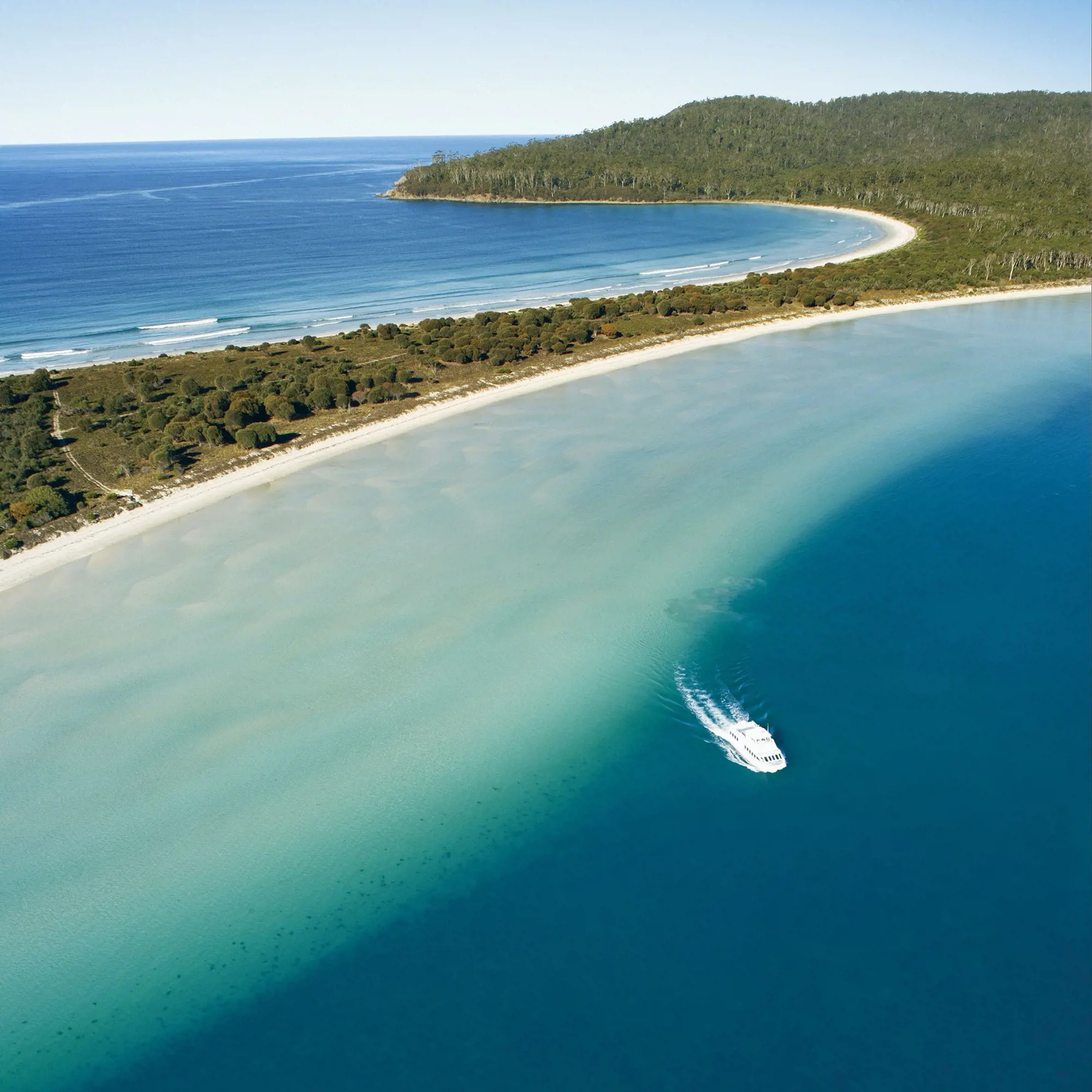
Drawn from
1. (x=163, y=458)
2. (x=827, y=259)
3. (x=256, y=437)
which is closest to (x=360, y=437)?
(x=256, y=437)

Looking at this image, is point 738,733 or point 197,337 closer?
point 738,733

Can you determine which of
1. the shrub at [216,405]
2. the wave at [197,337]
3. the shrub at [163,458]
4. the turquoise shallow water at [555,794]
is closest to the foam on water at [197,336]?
the wave at [197,337]

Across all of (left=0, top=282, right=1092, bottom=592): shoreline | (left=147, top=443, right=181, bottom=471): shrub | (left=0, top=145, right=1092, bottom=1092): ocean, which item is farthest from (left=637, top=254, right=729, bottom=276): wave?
(left=147, top=443, right=181, bottom=471): shrub

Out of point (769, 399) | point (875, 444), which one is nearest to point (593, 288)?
point (769, 399)

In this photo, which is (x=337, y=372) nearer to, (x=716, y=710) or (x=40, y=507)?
(x=40, y=507)

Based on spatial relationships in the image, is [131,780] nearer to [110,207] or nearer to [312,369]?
[312,369]

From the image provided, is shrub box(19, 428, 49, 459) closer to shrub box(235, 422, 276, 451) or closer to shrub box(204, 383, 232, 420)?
shrub box(204, 383, 232, 420)

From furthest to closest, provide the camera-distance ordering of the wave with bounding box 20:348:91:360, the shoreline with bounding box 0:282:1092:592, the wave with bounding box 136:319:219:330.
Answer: the wave with bounding box 136:319:219:330, the wave with bounding box 20:348:91:360, the shoreline with bounding box 0:282:1092:592
